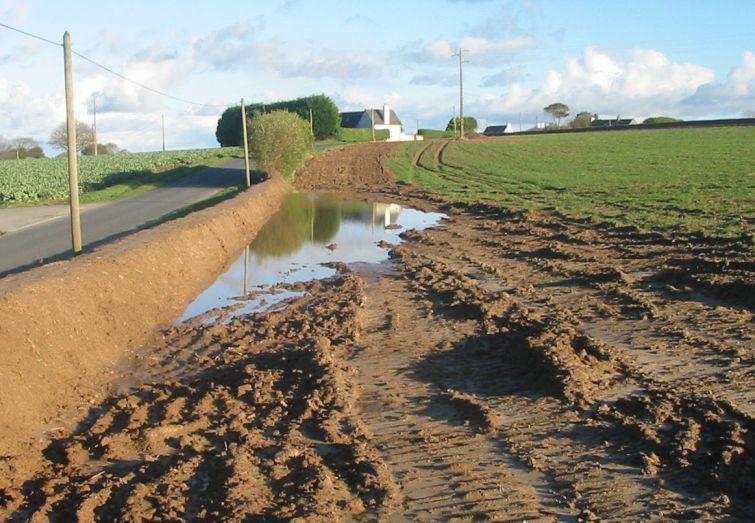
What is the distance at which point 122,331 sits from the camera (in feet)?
41.4

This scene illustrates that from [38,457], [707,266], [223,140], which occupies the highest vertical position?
[223,140]

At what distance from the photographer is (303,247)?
23.6m

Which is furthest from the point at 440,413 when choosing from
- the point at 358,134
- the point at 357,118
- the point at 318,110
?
the point at 357,118

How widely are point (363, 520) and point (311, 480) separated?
822mm

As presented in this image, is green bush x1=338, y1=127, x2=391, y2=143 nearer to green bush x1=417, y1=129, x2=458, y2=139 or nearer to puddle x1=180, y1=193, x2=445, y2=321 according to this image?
green bush x1=417, y1=129, x2=458, y2=139

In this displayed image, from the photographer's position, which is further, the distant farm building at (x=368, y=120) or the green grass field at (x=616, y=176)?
the distant farm building at (x=368, y=120)

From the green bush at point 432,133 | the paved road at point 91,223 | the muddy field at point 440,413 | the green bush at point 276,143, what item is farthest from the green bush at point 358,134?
the muddy field at point 440,413

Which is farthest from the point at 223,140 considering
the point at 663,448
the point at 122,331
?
the point at 663,448

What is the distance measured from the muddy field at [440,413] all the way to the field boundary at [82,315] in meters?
0.43

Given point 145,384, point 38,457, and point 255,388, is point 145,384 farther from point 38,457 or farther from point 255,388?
point 38,457

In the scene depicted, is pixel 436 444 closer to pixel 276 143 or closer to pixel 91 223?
pixel 91 223

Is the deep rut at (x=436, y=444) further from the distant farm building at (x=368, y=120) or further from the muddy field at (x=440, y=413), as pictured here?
the distant farm building at (x=368, y=120)

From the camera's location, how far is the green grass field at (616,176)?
23.0 metres

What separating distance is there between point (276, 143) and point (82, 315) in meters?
34.9
